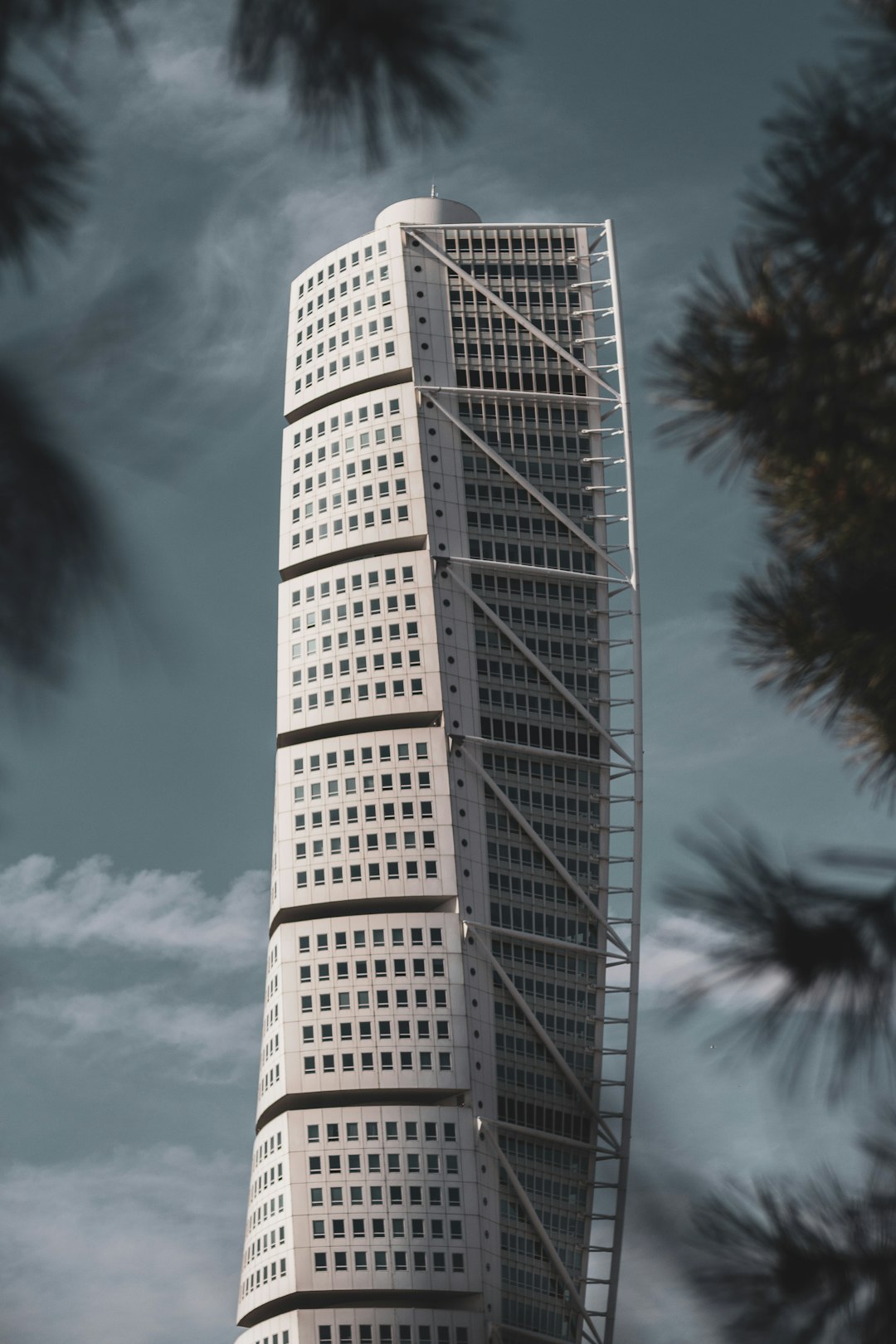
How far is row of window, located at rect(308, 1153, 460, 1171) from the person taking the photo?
4316 inches

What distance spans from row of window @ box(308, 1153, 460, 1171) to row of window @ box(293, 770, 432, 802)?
2366 cm

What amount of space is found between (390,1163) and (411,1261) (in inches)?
235

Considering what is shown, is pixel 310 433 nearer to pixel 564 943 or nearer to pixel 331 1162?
pixel 564 943

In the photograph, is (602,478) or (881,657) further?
(602,478)

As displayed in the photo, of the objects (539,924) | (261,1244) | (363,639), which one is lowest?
(261,1244)

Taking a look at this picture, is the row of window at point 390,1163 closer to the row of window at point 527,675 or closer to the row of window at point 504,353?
the row of window at point 527,675

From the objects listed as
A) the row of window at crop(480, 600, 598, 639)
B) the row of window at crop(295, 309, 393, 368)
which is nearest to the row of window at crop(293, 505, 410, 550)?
the row of window at crop(480, 600, 598, 639)

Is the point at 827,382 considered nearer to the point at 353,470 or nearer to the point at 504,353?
the point at 353,470

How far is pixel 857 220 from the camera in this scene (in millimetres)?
9461

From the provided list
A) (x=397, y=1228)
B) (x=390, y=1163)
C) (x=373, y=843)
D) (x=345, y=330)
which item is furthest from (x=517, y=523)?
(x=397, y=1228)

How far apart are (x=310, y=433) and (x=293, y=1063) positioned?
4770 cm

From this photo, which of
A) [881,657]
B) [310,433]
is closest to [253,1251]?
[310,433]

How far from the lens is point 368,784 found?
120m

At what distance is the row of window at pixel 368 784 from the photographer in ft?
391
